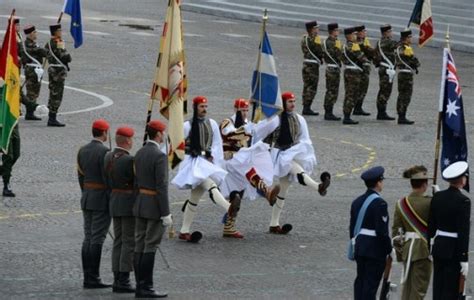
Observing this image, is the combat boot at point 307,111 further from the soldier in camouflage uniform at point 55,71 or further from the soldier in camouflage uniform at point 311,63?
the soldier in camouflage uniform at point 55,71

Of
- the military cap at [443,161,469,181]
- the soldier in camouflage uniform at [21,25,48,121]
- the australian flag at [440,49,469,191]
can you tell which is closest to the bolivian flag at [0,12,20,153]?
the australian flag at [440,49,469,191]

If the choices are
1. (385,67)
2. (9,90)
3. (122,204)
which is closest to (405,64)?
(385,67)

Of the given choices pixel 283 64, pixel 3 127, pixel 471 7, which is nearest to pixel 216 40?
pixel 283 64

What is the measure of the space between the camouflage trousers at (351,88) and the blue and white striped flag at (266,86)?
30.3 ft

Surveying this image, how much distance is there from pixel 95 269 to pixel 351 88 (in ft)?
47.4

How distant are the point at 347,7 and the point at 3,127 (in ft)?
89.4

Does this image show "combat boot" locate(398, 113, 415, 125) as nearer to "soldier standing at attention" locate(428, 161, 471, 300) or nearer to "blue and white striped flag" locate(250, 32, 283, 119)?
"blue and white striped flag" locate(250, 32, 283, 119)

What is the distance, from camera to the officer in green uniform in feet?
45.5

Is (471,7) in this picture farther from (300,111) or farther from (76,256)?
(76,256)

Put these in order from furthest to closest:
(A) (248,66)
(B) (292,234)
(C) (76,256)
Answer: (A) (248,66), (B) (292,234), (C) (76,256)

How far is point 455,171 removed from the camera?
45.0 ft

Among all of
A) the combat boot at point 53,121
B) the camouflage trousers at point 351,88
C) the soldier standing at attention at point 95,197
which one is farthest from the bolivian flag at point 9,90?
the camouflage trousers at point 351,88

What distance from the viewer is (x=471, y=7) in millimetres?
42531

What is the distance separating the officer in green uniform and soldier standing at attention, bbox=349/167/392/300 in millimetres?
138
